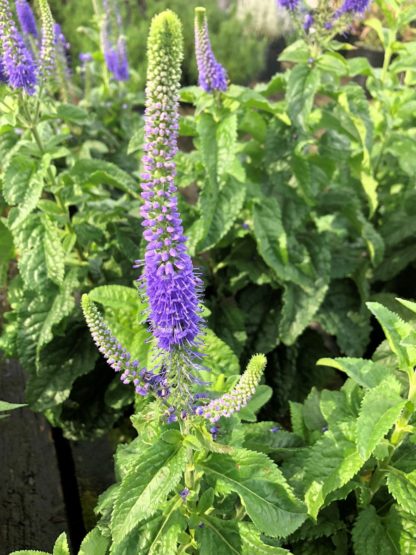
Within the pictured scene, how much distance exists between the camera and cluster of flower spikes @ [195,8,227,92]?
2.15 meters

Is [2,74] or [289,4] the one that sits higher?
[289,4]

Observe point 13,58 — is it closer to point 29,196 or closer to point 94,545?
point 29,196

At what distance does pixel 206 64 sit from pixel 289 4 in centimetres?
59

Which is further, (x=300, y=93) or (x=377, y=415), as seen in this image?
(x=300, y=93)

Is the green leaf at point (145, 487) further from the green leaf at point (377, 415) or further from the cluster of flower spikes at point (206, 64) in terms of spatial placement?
the cluster of flower spikes at point (206, 64)

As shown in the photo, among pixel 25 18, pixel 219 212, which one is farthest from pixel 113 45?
pixel 219 212

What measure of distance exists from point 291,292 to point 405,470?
121 centimetres

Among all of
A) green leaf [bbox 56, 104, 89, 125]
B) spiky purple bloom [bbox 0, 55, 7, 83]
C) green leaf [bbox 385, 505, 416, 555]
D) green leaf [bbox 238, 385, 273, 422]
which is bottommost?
green leaf [bbox 385, 505, 416, 555]

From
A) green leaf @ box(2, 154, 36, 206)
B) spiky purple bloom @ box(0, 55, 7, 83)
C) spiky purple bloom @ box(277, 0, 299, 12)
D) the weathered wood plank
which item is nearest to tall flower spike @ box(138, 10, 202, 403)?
green leaf @ box(2, 154, 36, 206)

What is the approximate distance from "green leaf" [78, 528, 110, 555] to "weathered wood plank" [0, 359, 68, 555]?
26.6 inches

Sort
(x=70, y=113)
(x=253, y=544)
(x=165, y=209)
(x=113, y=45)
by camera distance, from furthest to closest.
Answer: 1. (x=113, y=45)
2. (x=70, y=113)
3. (x=253, y=544)
4. (x=165, y=209)

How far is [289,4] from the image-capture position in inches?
103

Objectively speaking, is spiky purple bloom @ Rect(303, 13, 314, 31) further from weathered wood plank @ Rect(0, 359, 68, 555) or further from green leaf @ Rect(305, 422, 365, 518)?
weathered wood plank @ Rect(0, 359, 68, 555)

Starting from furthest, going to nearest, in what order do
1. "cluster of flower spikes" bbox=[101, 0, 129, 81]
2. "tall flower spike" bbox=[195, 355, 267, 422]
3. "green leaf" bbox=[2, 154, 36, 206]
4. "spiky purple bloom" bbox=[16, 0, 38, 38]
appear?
"cluster of flower spikes" bbox=[101, 0, 129, 81]
"spiky purple bloom" bbox=[16, 0, 38, 38]
"green leaf" bbox=[2, 154, 36, 206]
"tall flower spike" bbox=[195, 355, 267, 422]
